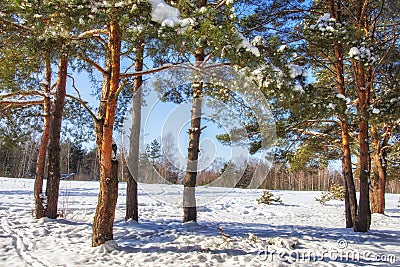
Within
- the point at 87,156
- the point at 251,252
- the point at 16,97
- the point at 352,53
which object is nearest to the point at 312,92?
the point at 352,53

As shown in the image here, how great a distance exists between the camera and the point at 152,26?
10.1ft

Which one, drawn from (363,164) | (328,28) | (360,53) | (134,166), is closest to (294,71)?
(328,28)

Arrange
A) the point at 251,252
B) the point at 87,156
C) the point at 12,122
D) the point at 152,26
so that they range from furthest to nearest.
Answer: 1. the point at 87,156
2. the point at 12,122
3. the point at 251,252
4. the point at 152,26

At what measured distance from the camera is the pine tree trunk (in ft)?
18.8

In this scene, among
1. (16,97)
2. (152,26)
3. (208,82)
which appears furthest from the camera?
(16,97)

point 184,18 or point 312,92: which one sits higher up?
point 184,18

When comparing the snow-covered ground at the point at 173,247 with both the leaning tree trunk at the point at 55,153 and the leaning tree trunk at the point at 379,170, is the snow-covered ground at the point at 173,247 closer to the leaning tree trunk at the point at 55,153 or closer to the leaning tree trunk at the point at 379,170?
the leaning tree trunk at the point at 55,153

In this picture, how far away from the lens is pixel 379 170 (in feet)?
33.4

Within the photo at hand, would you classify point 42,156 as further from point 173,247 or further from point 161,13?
point 161,13

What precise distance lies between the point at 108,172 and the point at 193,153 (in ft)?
6.71

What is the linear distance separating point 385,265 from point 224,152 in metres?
2.58

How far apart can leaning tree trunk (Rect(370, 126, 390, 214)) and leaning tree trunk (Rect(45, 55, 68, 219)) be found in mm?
8878

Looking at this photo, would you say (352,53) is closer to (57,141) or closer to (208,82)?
(208,82)

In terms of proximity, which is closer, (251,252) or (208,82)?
(251,252)
